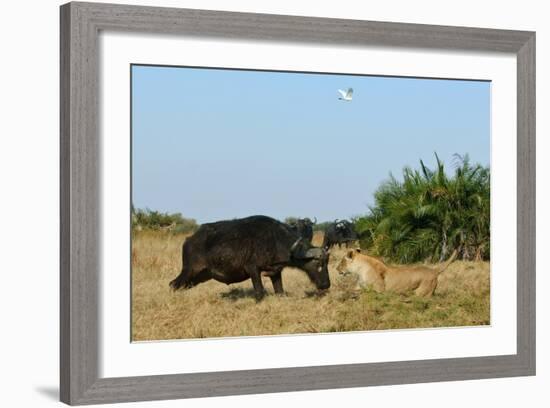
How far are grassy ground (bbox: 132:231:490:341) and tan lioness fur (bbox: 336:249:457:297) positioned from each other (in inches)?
1.7

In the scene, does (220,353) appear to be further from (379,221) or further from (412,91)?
(412,91)

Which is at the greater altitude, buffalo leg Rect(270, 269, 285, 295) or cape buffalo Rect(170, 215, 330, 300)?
cape buffalo Rect(170, 215, 330, 300)

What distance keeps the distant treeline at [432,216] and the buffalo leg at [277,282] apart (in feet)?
1.90

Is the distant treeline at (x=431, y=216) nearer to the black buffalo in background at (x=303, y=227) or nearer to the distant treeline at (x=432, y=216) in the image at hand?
the distant treeline at (x=432, y=216)

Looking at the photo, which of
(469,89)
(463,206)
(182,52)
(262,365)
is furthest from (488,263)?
(182,52)

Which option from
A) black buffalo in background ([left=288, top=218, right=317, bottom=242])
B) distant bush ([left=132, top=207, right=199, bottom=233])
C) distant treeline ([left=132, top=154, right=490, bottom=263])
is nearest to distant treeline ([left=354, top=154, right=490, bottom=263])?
distant treeline ([left=132, top=154, right=490, bottom=263])

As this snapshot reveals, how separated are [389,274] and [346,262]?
31 centimetres

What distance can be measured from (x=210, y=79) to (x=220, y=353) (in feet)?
5.15

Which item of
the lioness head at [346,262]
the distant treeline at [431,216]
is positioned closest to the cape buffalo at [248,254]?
the lioness head at [346,262]

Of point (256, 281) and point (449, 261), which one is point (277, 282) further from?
point (449, 261)

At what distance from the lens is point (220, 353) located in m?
7.94

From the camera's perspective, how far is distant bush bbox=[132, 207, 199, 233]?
775 centimetres

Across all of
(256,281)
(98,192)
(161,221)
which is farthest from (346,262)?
(98,192)

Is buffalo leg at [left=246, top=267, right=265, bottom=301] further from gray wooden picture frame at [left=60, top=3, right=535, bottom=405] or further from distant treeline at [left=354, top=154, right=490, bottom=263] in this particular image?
distant treeline at [left=354, top=154, right=490, bottom=263]
